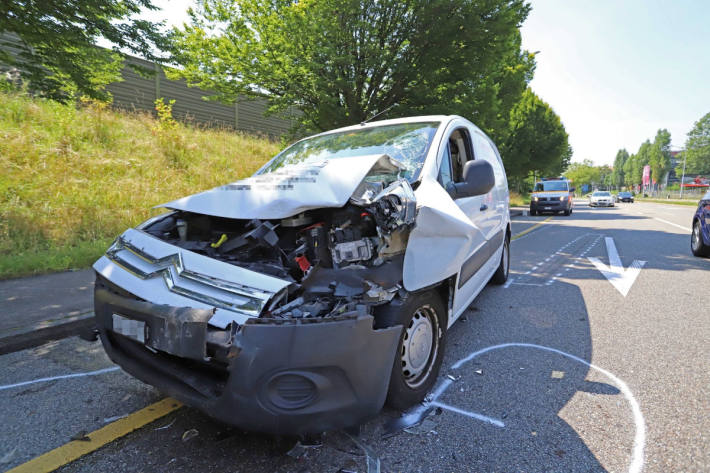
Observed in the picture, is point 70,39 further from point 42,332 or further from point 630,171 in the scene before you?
point 630,171

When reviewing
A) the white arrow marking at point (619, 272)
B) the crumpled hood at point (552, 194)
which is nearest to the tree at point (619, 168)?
the crumpled hood at point (552, 194)

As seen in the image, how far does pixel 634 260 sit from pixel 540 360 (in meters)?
5.67

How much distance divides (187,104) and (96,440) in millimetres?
13624

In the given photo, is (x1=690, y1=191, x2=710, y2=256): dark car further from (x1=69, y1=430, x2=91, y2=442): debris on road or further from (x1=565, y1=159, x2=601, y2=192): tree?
(x1=565, y1=159, x2=601, y2=192): tree

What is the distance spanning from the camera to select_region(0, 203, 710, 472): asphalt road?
6.28 feet

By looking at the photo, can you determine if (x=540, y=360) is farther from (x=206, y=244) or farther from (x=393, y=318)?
(x=206, y=244)

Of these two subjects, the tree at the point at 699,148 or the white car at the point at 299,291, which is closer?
the white car at the point at 299,291

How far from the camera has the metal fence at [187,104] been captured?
11867 mm

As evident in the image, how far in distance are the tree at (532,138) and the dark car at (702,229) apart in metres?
22.0

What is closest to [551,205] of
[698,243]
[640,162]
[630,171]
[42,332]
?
[698,243]

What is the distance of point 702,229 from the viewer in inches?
283

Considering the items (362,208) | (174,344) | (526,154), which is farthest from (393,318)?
(526,154)

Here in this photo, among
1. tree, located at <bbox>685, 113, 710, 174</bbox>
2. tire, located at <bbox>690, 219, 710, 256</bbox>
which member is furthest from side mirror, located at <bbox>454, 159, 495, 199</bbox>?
tree, located at <bbox>685, 113, 710, 174</bbox>

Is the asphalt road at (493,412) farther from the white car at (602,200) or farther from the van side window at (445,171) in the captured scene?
the white car at (602,200)
